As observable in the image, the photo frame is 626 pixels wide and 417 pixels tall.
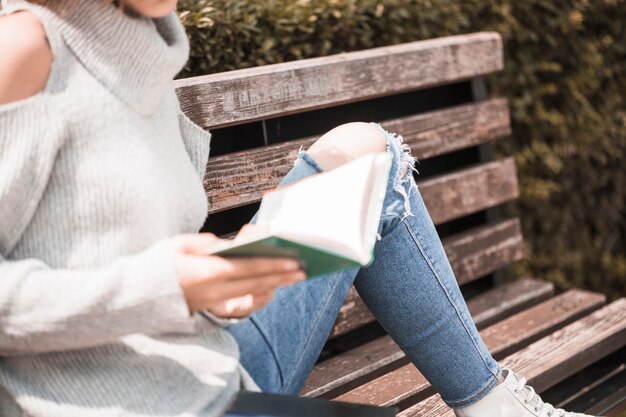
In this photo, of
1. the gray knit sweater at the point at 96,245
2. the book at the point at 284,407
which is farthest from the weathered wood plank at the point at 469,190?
the gray knit sweater at the point at 96,245

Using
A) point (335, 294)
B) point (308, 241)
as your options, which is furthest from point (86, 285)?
point (335, 294)

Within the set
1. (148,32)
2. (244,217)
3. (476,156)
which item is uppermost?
(148,32)

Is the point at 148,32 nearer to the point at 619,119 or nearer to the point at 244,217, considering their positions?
the point at 244,217

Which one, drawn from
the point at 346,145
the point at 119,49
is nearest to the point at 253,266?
the point at 119,49

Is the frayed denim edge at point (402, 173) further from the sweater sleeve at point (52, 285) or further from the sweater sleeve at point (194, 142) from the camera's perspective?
the sweater sleeve at point (52, 285)

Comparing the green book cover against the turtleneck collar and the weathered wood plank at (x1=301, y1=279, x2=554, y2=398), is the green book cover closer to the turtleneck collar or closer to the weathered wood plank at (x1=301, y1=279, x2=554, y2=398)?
the turtleneck collar

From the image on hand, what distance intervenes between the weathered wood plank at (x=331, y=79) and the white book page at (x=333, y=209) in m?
0.85

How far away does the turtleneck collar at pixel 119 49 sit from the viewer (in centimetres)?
126

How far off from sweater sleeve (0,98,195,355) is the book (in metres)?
0.18

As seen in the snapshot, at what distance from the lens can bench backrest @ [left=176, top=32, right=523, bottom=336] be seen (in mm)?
2117

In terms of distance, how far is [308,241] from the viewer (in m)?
1.10

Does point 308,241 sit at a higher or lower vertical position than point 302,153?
higher

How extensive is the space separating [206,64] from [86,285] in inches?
49.5

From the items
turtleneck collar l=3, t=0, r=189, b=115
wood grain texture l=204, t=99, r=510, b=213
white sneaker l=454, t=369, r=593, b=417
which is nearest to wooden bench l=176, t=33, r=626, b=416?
wood grain texture l=204, t=99, r=510, b=213
